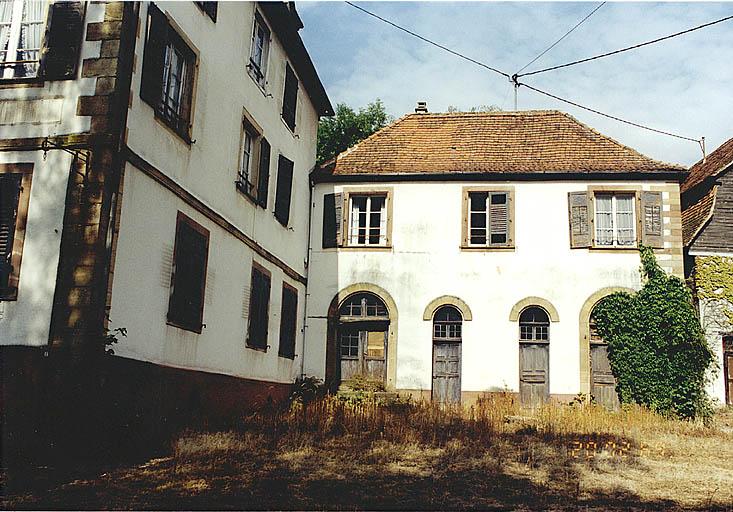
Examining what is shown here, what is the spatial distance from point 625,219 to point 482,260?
411 centimetres

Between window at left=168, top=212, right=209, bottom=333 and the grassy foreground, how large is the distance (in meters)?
2.14

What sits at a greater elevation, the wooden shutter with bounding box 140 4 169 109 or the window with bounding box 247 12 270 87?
the window with bounding box 247 12 270 87

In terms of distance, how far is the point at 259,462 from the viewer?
1071 cm

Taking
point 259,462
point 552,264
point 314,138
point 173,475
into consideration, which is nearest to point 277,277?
point 314,138

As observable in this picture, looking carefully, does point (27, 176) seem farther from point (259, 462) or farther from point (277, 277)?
point (277, 277)

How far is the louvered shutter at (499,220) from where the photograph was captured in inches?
850

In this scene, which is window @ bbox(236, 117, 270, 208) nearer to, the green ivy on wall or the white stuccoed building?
the white stuccoed building

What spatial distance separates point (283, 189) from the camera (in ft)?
64.6

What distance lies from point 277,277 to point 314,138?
6.12 m

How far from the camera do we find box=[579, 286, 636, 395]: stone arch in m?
20.4

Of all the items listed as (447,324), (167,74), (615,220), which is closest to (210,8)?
(167,74)

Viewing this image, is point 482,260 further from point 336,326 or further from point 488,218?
point 336,326

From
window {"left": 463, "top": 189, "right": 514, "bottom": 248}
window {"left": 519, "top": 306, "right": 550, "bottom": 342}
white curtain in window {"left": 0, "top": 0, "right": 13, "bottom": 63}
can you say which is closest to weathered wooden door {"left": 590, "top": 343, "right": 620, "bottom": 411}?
window {"left": 519, "top": 306, "right": 550, "bottom": 342}

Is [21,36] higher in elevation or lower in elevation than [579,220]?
higher
